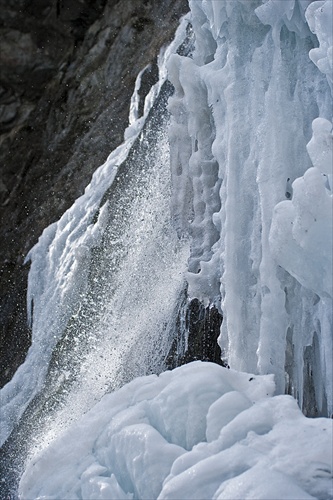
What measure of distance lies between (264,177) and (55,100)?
638cm

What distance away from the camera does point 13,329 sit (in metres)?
7.63

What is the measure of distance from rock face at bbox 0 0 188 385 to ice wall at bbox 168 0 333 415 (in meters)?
3.54

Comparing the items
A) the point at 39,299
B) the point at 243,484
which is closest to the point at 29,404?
the point at 39,299

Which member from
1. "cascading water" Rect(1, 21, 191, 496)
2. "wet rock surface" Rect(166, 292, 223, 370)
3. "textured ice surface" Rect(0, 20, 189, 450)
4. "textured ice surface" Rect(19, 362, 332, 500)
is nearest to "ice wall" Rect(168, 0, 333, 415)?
"textured ice surface" Rect(19, 362, 332, 500)

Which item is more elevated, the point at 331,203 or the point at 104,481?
the point at 331,203

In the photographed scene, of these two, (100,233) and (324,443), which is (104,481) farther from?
(100,233)

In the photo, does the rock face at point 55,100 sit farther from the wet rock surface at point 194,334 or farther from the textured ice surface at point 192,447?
the textured ice surface at point 192,447

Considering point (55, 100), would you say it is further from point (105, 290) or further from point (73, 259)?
point (105, 290)

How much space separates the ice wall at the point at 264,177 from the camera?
307 cm

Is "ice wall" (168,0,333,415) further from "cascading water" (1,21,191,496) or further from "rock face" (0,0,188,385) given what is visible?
"rock face" (0,0,188,385)

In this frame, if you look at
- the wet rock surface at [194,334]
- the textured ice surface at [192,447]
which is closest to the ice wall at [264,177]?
the textured ice surface at [192,447]

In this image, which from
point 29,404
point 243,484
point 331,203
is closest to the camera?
point 243,484

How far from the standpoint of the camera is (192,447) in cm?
292

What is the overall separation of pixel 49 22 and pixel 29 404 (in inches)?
218
